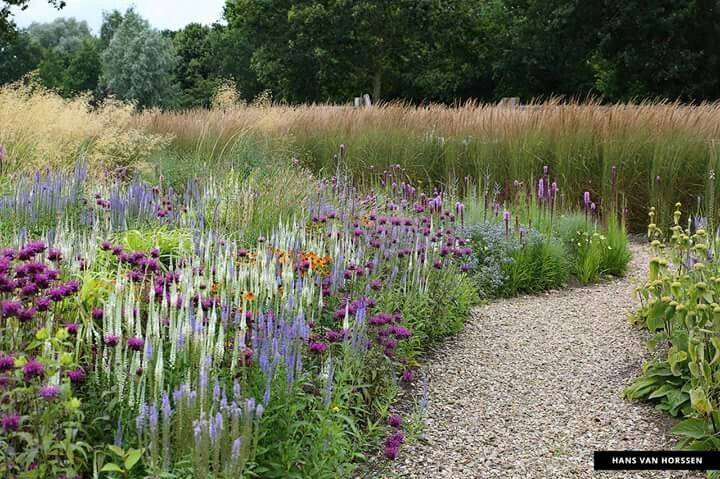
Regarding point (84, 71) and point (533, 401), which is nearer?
point (533, 401)

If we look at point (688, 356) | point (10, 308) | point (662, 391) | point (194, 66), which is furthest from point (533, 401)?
point (194, 66)

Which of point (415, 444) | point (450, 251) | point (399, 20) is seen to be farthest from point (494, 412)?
point (399, 20)

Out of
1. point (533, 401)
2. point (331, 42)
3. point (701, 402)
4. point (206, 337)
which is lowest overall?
point (533, 401)

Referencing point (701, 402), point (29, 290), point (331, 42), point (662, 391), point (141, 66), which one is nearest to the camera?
point (29, 290)

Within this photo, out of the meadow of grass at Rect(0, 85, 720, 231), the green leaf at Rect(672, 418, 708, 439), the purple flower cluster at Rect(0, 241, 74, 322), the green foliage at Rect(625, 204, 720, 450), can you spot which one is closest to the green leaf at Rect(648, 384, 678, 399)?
the green foliage at Rect(625, 204, 720, 450)

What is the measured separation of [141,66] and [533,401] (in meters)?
40.3

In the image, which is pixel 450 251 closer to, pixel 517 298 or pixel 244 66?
pixel 517 298

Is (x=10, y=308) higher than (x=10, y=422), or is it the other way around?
(x=10, y=308)

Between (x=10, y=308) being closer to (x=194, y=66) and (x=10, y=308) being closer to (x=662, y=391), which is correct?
(x=662, y=391)

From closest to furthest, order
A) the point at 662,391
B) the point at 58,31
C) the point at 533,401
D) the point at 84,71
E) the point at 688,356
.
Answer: the point at 688,356 < the point at 662,391 < the point at 533,401 < the point at 84,71 < the point at 58,31

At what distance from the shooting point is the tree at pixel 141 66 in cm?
4038

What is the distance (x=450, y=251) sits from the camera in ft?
16.2

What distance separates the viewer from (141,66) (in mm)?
40688

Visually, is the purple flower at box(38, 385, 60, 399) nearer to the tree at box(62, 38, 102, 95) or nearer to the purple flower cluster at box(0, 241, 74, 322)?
the purple flower cluster at box(0, 241, 74, 322)
